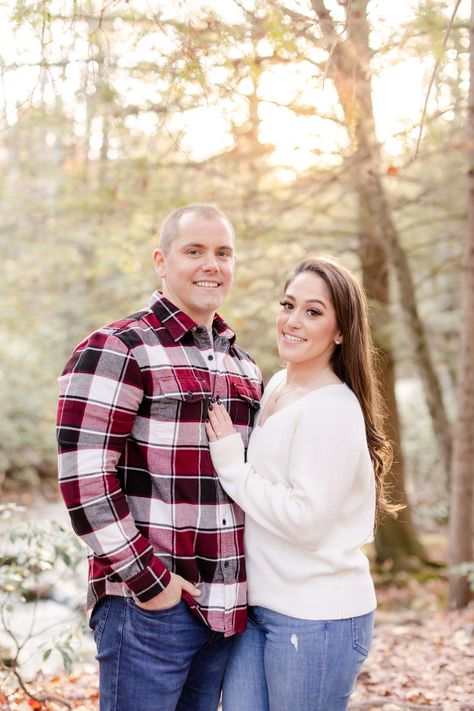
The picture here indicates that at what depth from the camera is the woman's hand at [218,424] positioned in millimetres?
2602

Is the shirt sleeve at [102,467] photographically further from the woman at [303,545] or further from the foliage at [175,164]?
the foliage at [175,164]

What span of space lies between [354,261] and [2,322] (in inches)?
230

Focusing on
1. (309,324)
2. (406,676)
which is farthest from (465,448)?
(309,324)

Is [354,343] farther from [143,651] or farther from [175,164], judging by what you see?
[175,164]

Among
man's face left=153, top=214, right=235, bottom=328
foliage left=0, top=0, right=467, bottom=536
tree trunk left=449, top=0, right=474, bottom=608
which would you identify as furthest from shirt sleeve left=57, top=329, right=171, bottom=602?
tree trunk left=449, top=0, right=474, bottom=608

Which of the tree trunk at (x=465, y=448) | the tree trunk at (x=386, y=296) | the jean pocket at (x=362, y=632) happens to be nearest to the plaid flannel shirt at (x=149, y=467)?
the jean pocket at (x=362, y=632)

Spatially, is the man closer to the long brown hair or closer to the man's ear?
the man's ear

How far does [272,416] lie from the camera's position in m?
2.77

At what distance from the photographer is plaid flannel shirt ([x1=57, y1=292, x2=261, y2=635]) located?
2.35 m

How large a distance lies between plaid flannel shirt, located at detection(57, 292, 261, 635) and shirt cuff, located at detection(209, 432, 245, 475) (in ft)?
0.11

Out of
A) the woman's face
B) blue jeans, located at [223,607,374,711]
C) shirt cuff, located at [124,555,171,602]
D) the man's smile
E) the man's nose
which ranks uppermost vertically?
the man's nose

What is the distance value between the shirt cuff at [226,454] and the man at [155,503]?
3 centimetres

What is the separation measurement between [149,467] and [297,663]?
89 cm

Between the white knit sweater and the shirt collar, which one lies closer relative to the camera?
the white knit sweater
